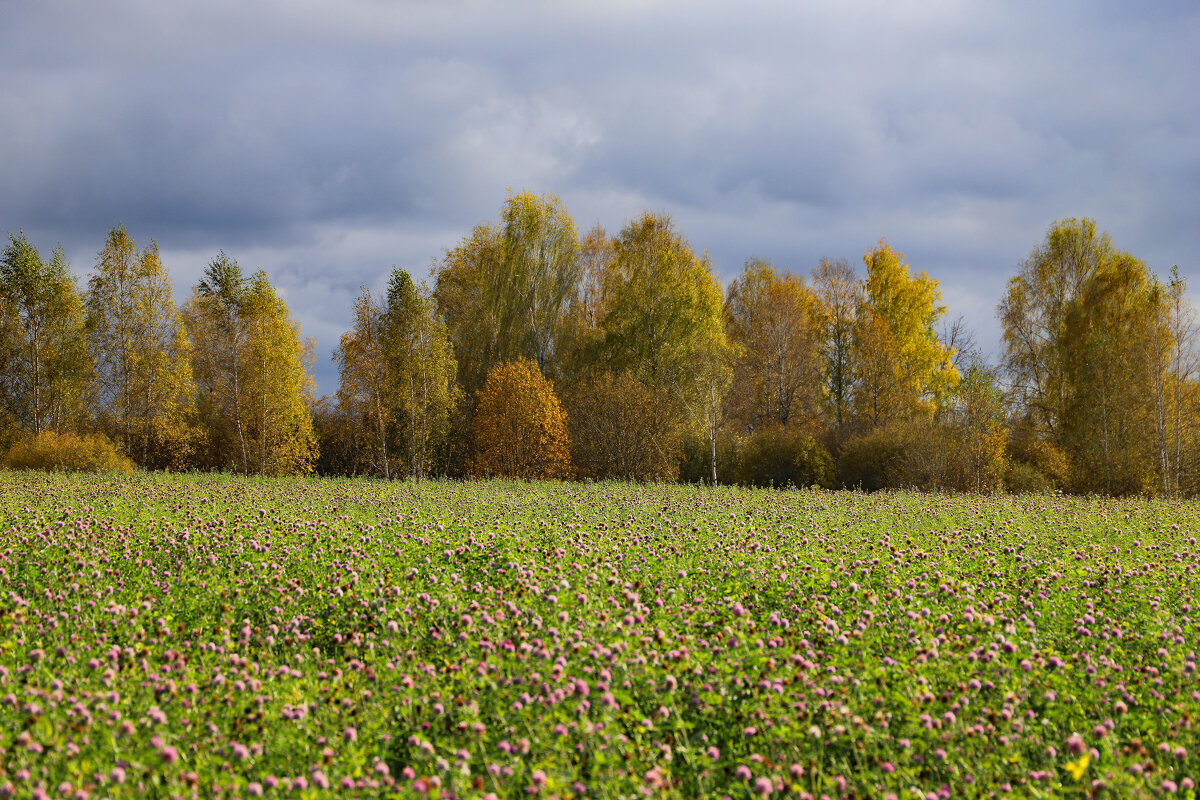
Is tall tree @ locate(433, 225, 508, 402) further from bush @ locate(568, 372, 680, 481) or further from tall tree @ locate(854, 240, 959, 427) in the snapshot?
tall tree @ locate(854, 240, 959, 427)

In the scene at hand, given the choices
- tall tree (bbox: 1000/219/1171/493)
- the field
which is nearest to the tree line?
tall tree (bbox: 1000/219/1171/493)

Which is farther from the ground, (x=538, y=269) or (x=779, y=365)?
(x=538, y=269)

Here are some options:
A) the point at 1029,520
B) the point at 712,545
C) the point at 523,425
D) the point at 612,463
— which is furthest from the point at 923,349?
the point at 712,545

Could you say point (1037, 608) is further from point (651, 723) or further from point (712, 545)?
point (651, 723)

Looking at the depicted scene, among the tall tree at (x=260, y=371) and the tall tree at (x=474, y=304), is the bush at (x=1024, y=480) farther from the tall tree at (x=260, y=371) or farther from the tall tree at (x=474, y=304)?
the tall tree at (x=260, y=371)

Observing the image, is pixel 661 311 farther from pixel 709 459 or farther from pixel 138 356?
pixel 138 356

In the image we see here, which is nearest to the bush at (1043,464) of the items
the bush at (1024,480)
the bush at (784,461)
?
the bush at (1024,480)

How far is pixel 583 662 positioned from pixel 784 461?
2471cm

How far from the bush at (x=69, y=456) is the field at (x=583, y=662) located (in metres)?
14.4

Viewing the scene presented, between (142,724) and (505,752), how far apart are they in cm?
211

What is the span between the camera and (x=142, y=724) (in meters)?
4.24

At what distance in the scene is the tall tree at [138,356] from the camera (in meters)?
28.5

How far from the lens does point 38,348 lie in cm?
2894

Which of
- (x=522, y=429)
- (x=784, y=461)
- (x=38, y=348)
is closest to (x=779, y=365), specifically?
(x=784, y=461)
